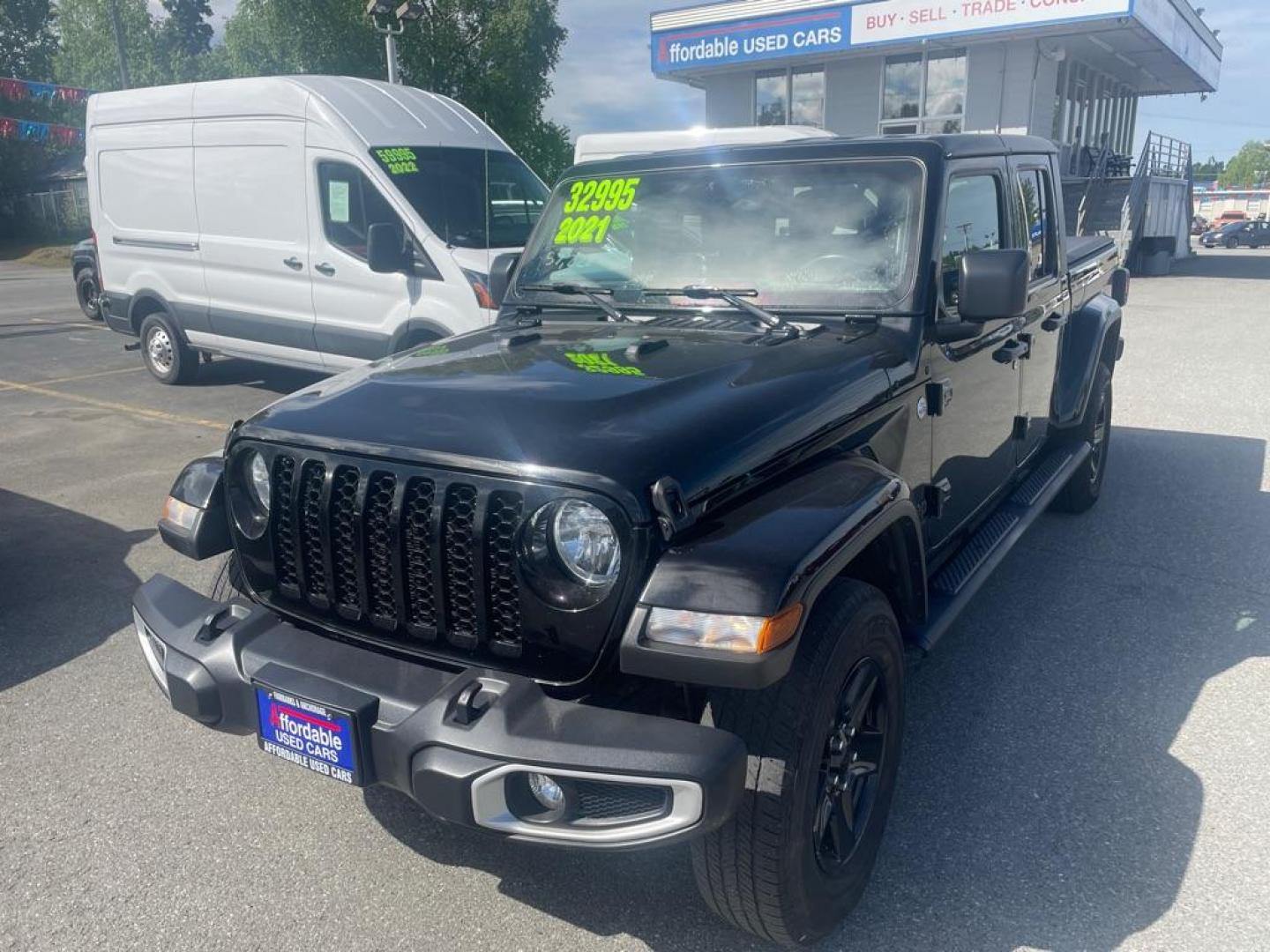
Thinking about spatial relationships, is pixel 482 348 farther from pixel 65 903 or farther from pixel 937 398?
pixel 65 903

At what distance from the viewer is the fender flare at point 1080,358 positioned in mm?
5121

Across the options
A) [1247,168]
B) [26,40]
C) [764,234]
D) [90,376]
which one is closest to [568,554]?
[764,234]

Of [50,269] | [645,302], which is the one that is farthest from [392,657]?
[50,269]

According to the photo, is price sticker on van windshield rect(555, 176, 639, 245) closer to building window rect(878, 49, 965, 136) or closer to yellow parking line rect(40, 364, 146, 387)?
yellow parking line rect(40, 364, 146, 387)

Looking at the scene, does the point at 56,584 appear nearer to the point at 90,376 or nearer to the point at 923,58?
the point at 90,376

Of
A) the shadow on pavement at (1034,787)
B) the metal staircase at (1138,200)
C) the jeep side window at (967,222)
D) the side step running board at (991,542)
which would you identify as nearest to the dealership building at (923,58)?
the metal staircase at (1138,200)

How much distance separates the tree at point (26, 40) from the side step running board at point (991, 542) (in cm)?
6258

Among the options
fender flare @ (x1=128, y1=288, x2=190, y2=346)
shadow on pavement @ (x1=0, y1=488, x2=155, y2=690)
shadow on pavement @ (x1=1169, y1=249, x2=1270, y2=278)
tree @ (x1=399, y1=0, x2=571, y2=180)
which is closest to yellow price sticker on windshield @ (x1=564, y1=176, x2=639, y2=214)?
shadow on pavement @ (x1=0, y1=488, x2=155, y2=690)

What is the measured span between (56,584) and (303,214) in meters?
4.32

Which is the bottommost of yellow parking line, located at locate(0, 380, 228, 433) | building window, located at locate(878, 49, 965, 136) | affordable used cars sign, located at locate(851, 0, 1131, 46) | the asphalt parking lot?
the asphalt parking lot

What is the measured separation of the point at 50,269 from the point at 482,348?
29421mm

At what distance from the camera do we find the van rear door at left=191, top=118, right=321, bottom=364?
8.45m

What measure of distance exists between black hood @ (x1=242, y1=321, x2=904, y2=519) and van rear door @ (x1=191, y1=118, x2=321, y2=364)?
5683 mm

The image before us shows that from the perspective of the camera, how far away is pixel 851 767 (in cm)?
266
